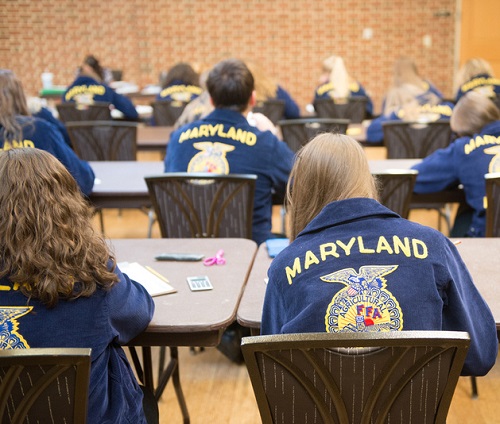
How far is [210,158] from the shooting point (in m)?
2.88

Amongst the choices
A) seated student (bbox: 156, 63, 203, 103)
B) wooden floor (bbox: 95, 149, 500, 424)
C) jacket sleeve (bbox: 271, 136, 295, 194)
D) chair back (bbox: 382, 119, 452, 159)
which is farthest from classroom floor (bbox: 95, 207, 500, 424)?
seated student (bbox: 156, 63, 203, 103)

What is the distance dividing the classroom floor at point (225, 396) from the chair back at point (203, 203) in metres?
0.58

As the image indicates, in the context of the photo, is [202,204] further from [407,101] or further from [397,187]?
[407,101]

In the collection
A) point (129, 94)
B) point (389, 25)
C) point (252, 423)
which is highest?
point (389, 25)

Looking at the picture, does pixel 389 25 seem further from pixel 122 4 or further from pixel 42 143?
pixel 42 143

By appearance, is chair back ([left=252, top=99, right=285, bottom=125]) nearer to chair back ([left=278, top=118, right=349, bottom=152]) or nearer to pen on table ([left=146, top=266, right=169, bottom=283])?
chair back ([left=278, top=118, right=349, bottom=152])

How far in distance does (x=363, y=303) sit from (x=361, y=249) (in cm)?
11

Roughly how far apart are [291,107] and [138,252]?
3754 mm

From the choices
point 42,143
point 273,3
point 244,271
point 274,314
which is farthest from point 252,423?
point 273,3

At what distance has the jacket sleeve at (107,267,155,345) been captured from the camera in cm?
154

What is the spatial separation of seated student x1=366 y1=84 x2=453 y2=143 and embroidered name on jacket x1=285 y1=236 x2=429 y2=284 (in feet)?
10.1

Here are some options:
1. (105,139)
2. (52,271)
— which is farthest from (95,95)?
(52,271)

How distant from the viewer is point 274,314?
5.10ft

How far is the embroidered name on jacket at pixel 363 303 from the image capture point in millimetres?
1435
